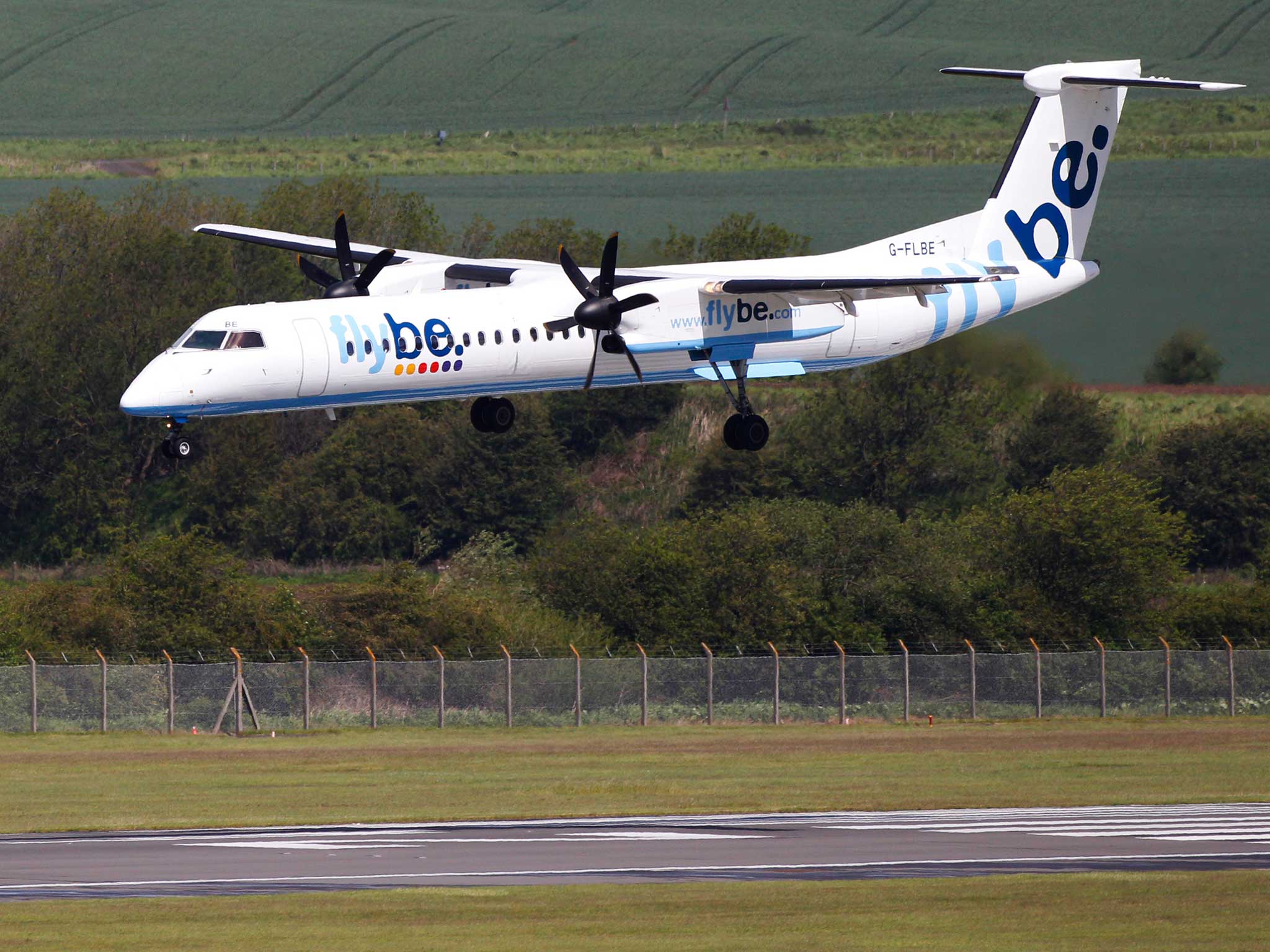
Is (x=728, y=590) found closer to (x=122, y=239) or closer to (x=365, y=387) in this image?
(x=365, y=387)

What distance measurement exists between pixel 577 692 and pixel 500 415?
16.6m

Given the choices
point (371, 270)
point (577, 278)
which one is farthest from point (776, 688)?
point (371, 270)

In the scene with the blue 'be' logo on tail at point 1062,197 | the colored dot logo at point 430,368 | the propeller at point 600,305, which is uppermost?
the blue 'be' logo on tail at point 1062,197

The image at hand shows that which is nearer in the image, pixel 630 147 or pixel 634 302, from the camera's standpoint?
pixel 634 302

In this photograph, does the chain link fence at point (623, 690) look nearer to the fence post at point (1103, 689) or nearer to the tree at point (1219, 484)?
the fence post at point (1103, 689)

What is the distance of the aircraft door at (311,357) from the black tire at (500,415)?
21.4 ft

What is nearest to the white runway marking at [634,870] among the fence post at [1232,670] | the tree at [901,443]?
the fence post at [1232,670]

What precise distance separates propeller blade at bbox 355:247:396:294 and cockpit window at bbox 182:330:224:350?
7834mm

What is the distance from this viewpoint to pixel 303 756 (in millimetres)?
55625

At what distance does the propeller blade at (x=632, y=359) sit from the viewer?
148ft

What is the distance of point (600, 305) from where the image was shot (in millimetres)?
44156

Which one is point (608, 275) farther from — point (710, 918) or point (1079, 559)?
point (1079, 559)

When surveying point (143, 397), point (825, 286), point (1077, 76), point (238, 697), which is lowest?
point (238, 697)

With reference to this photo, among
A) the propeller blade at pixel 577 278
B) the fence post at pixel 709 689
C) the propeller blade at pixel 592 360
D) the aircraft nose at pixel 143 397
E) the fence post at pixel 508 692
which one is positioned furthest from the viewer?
the fence post at pixel 709 689
